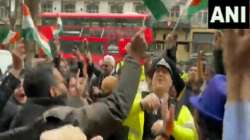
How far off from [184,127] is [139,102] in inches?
24.8

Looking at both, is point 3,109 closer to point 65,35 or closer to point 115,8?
point 65,35

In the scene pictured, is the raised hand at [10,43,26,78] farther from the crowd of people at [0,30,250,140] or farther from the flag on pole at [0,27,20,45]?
the flag on pole at [0,27,20,45]

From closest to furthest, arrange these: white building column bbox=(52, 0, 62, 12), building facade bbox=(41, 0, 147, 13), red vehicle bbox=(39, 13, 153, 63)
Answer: red vehicle bbox=(39, 13, 153, 63) → building facade bbox=(41, 0, 147, 13) → white building column bbox=(52, 0, 62, 12)

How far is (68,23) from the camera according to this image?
37.4 meters

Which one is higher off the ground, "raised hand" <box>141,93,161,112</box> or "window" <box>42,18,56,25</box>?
"raised hand" <box>141,93,161,112</box>

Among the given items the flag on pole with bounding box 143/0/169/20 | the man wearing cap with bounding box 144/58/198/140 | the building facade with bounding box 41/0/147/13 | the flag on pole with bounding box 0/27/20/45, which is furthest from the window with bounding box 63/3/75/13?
the man wearing cap with bounding box 144/58/198/140

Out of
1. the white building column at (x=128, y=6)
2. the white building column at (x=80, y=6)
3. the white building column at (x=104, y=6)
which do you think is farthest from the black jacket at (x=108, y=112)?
the white building column at (x=80, y=6)

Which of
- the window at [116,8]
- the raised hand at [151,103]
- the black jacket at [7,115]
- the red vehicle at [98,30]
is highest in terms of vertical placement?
the raised hand at [151,103]

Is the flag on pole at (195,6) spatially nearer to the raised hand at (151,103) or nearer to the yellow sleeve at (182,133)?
the raised hand at (151,103)

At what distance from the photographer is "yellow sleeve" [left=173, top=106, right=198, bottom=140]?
403 cm

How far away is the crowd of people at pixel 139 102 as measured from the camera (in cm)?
216

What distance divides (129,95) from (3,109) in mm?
2176

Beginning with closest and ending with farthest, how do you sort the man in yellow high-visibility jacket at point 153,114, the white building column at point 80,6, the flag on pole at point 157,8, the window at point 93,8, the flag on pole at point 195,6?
the man in yellow high-visibility jacket at point 153,114
the flag on pole at point 157,8
the flag on pole at point 195,6
the window at point 93,8
the white building column at point 80,6

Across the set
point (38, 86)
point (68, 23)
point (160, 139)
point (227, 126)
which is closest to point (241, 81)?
point (227, 126)
